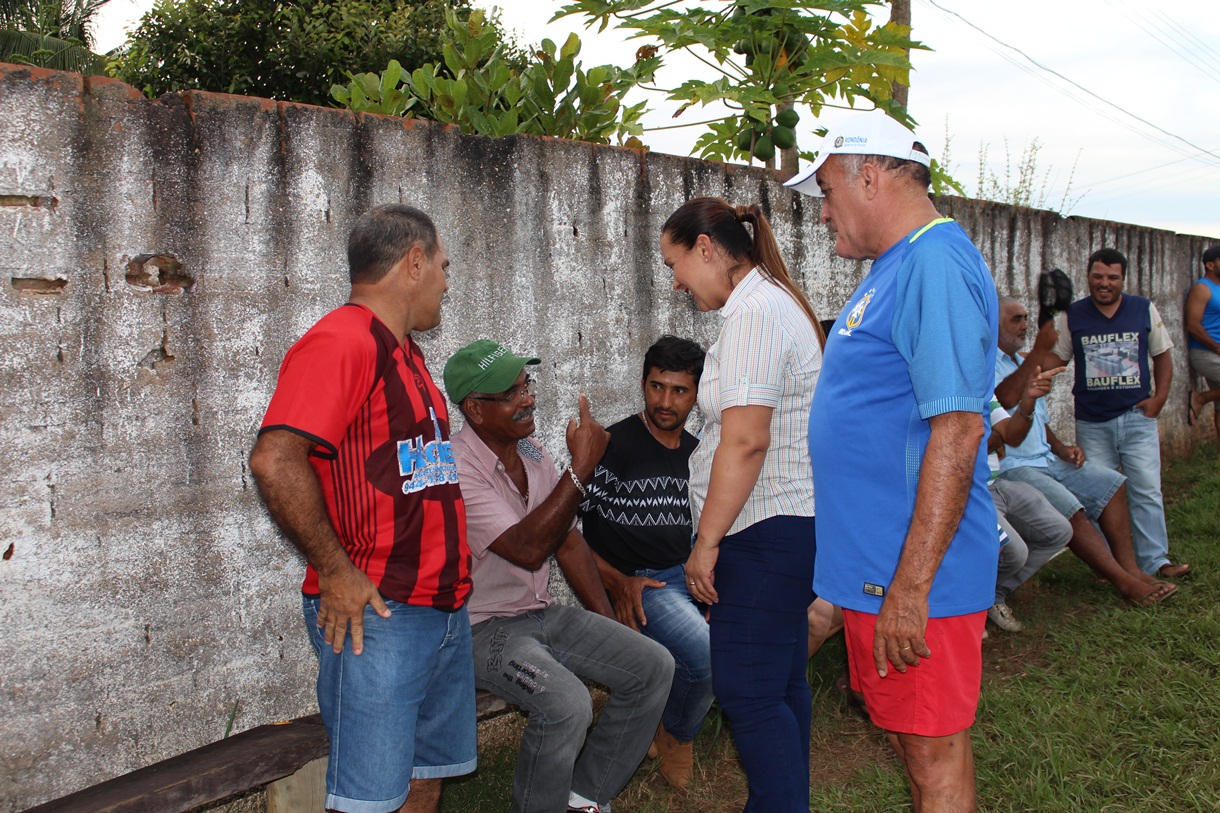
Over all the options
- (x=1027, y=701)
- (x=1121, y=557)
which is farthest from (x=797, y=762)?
(x=1121, y=557)

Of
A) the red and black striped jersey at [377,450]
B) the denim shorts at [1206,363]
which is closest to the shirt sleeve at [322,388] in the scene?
the red and black striped jersey at [377,450]

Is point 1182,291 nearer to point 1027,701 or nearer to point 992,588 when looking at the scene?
point 1027,701

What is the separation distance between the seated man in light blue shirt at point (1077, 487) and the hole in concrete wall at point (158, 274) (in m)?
3.42

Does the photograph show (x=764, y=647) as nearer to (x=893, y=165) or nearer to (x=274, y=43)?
(x=893, y=165)

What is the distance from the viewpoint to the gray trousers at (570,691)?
2.70 meters

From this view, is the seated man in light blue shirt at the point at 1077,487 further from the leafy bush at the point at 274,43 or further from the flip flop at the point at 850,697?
the leafy bush at the point at 274,43

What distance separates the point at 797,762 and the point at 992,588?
0.69 meters

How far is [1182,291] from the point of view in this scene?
8703 millimetres

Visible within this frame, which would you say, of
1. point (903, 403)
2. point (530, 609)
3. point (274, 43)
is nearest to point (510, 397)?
point (530, 609)

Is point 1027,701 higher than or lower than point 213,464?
lower

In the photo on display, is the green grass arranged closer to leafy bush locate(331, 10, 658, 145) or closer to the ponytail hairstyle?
the ponytail hairstyle

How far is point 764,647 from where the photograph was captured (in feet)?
7.78

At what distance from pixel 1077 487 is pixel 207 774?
441 centimetres

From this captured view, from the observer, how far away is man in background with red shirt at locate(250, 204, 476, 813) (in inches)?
77.0
